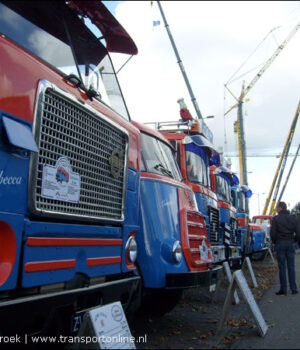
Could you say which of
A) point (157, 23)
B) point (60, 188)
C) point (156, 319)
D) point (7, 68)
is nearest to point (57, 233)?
point (60, 188)

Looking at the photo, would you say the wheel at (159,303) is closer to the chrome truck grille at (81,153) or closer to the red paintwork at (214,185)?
the chrome truck grille at (81,153)

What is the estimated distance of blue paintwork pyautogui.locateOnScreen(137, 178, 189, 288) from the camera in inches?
165

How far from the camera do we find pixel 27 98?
2.56 metres

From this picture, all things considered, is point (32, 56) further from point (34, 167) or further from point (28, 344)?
point (28, 344)

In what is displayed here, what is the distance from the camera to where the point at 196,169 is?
7.46m

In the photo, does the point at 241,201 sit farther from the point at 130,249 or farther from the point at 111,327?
the point at 111,327

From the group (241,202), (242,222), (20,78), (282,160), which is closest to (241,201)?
(241,202)

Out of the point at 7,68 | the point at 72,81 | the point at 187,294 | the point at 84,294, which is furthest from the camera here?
the point at 187,294

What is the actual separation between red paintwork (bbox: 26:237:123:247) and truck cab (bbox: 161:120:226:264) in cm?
383

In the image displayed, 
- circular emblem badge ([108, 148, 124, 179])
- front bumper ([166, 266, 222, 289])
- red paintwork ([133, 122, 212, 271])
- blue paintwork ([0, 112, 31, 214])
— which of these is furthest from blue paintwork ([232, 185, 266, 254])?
blue paintwork ([0, 112, 31, 214])

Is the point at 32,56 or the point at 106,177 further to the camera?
the point at 106,177

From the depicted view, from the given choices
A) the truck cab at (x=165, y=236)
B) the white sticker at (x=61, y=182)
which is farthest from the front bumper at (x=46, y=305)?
the truck cab at (x=165, y=236)

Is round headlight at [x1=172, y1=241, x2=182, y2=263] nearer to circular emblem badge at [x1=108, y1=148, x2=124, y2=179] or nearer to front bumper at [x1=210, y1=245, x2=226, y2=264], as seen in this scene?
circular emblem badge at [x1=108, y1=148, x2=124, y2=179]

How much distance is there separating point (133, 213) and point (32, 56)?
1949 millimetres
